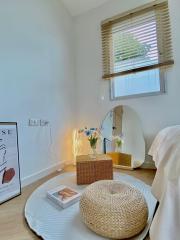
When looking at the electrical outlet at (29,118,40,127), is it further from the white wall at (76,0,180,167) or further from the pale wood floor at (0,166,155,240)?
the white wall at (76,0,180,167)

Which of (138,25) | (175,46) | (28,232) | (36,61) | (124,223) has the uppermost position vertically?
(138,25)

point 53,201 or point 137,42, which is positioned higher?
point 137,42

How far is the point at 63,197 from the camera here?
1.46 meters

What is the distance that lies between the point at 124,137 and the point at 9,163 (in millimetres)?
1482

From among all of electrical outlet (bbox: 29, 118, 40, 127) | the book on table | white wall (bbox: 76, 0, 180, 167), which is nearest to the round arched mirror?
white wall (bbox: 76, 0, 180, 167)

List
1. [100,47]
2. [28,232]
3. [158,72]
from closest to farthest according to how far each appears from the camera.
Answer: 1. [28,232]
2. [158,72]
3. [100,47]

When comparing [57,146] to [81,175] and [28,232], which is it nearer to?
[81,175]

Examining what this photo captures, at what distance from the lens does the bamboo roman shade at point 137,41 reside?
7.42ft

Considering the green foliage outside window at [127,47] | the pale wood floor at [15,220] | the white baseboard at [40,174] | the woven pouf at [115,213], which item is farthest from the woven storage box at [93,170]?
the green foliage outside window at [127,47]

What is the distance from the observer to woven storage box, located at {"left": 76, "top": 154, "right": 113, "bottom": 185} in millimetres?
1822

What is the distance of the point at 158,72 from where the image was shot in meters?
2.30

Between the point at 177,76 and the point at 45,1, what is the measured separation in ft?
6.51

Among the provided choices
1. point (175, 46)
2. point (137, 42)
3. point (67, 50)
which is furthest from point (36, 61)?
point (175, 46)

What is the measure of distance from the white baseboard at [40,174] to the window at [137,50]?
1306 millimetres
